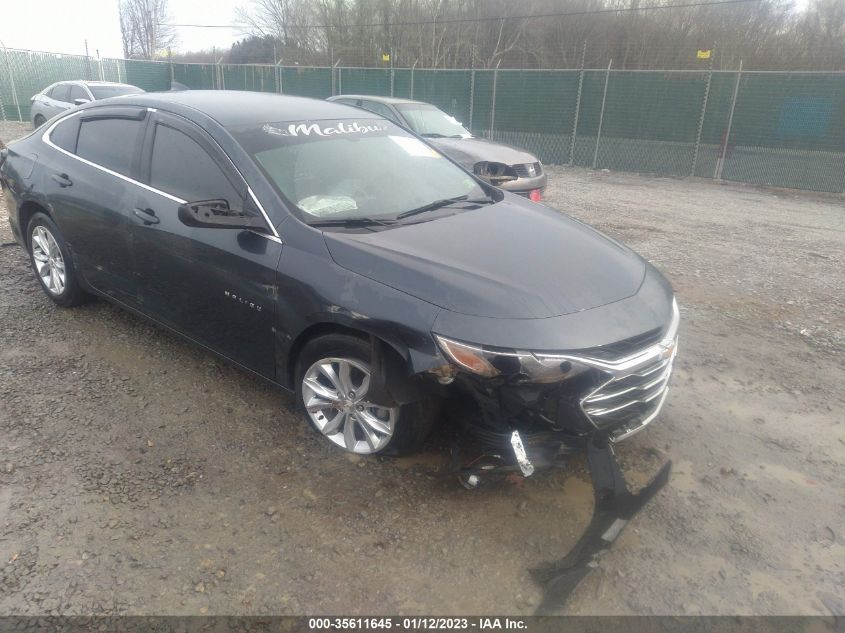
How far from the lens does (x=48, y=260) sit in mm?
4754

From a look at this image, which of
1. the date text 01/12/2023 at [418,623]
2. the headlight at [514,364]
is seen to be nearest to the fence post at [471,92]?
the headlight at [514,364]

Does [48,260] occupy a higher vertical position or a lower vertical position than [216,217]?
lower

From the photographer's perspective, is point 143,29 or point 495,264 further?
point 143,29

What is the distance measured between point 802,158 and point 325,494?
45.2ft

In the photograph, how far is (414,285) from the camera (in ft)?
8.95

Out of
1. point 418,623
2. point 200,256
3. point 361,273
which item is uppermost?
point 361,273

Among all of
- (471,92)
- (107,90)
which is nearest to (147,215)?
(107,90)

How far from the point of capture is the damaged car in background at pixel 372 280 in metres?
2.60

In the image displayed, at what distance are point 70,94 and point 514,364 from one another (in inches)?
597

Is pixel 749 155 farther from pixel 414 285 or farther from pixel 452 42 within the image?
pixel 452 42

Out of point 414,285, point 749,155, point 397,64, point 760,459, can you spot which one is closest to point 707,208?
point 749,155

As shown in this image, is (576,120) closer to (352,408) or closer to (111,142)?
(111,142)

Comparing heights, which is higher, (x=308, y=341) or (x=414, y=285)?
(x=414, y=285)

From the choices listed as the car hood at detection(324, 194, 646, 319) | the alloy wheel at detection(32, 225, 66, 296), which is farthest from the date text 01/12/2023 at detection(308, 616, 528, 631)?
the alloy wheel at detection(32, 225, 66, 296)
